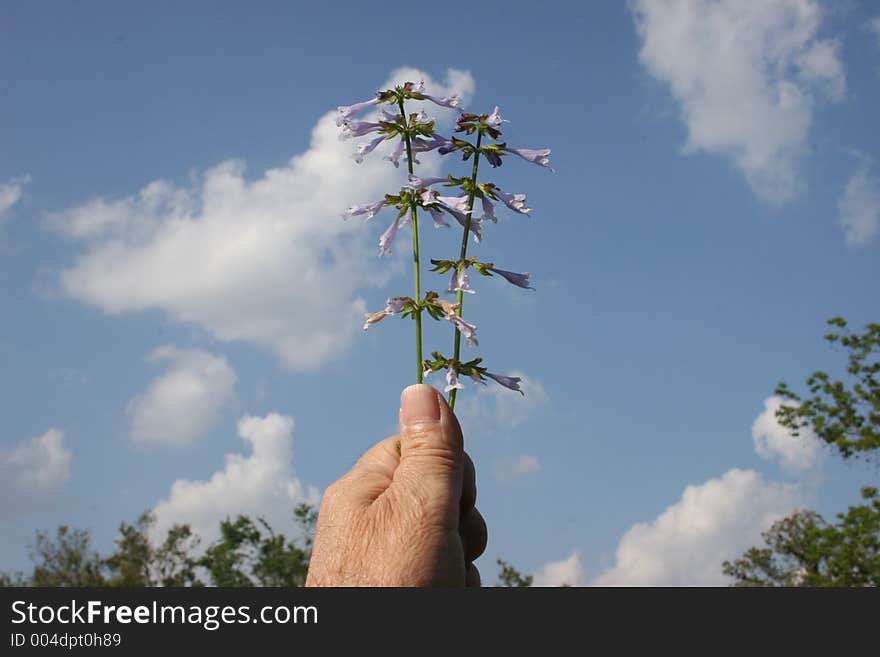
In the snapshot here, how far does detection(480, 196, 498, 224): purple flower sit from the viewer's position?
4.15m

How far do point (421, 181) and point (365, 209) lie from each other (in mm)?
331

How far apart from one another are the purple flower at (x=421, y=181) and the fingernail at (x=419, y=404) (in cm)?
93

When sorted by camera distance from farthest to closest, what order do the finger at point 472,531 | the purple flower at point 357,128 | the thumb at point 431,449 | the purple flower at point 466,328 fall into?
the finger at point 472,531
the purple flower at point 357,128
the thumb at point 431,449
the purple flower at point 466,328

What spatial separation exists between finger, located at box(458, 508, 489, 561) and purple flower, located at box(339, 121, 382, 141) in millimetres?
2045

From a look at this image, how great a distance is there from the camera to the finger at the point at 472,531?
460cm

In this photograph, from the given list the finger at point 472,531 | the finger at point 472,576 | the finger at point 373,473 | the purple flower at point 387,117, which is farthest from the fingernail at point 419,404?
the purple flower at point 387,117

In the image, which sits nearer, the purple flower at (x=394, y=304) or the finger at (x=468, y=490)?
the purple flower at (x=394, y=304)

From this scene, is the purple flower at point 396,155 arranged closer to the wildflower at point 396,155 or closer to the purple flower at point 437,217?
the wildflower at point 396,155

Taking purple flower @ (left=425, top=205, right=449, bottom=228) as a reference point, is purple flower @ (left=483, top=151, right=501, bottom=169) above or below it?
above

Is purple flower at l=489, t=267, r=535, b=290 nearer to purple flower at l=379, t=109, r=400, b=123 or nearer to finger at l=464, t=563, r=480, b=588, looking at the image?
purple flower at l=379, t=109, r=400, b=123

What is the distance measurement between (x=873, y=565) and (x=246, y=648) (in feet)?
112

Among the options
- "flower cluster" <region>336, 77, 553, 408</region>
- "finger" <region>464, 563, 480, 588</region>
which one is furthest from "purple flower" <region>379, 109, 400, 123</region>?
"finger" <region>464, 563, 480, 588</region>

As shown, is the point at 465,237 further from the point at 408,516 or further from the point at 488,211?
the point at 408,516

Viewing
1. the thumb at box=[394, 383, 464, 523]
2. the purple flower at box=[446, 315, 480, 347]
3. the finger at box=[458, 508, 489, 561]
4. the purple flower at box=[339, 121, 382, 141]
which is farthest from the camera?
the finger at box=[458, 508, 489, 561]
